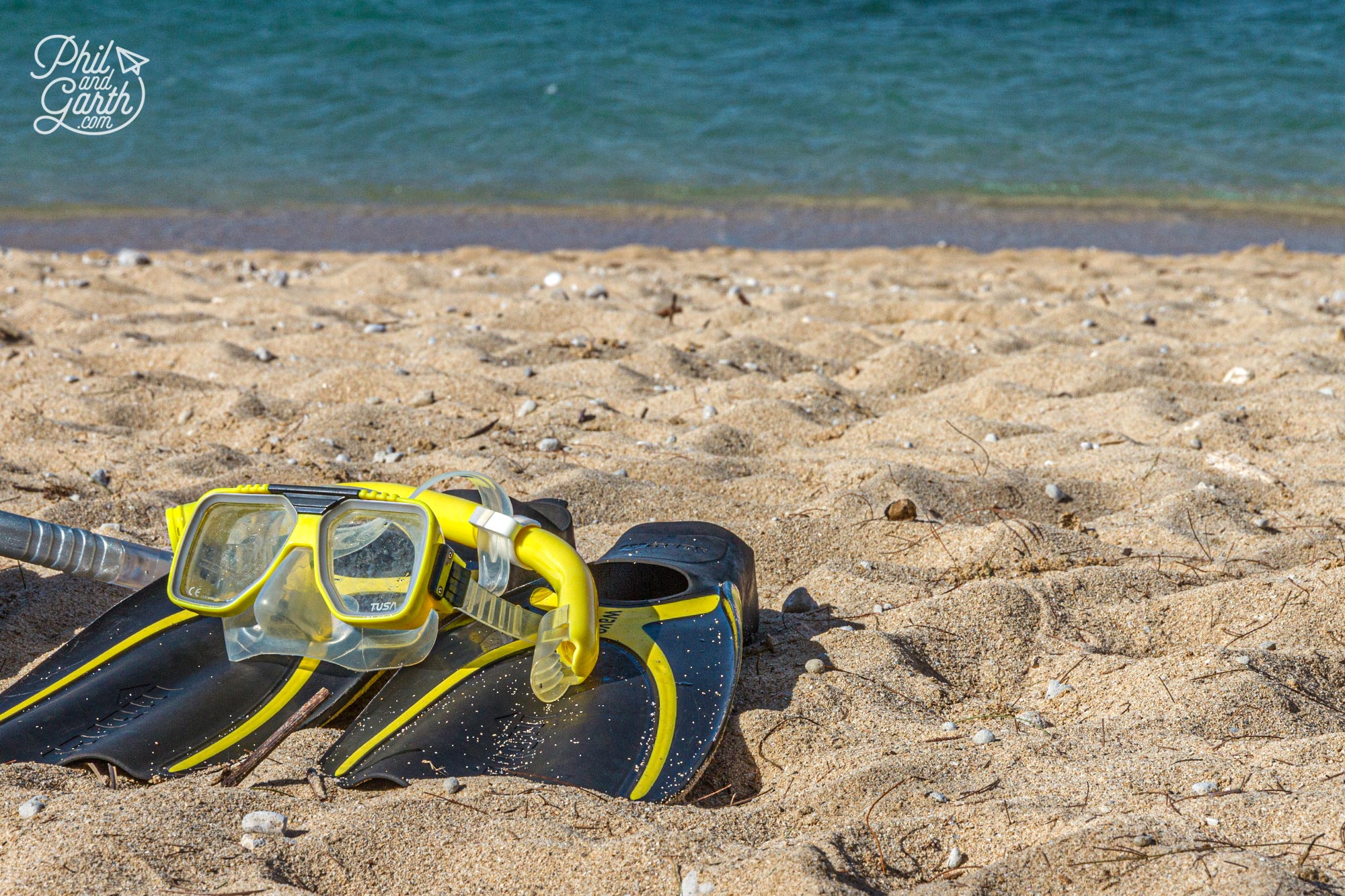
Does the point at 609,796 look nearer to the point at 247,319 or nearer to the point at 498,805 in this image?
the point at 498,805

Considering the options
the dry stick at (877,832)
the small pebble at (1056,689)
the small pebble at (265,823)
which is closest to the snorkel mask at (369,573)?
the small pebble at (265,823)

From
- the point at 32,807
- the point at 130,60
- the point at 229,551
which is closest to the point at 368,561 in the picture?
the point at 229,551

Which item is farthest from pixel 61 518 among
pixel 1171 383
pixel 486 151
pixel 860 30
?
pixel 860 30

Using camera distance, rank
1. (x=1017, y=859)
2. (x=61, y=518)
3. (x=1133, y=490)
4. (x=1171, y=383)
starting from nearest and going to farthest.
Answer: (x=1017, y=859), (x=61, y=518), (x=1133, y=490), (x=1171, y=383)

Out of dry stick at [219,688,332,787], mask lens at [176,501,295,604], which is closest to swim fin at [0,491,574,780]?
dry stick at [219,688,332,787]

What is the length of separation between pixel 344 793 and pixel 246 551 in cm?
53

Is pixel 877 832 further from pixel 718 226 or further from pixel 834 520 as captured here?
pixel 718 226

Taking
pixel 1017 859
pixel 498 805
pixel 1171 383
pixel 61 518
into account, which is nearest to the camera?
pixel 1017 859

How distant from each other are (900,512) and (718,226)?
5785 millimetres

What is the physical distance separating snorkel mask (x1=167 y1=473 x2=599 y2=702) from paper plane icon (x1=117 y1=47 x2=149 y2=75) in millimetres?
11587

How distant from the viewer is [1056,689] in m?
2.13

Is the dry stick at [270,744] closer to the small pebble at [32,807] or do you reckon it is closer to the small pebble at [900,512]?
the small pebble at [32,807]

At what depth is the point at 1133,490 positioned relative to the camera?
303 centimetres

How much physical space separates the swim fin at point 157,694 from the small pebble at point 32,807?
17 centimetres
